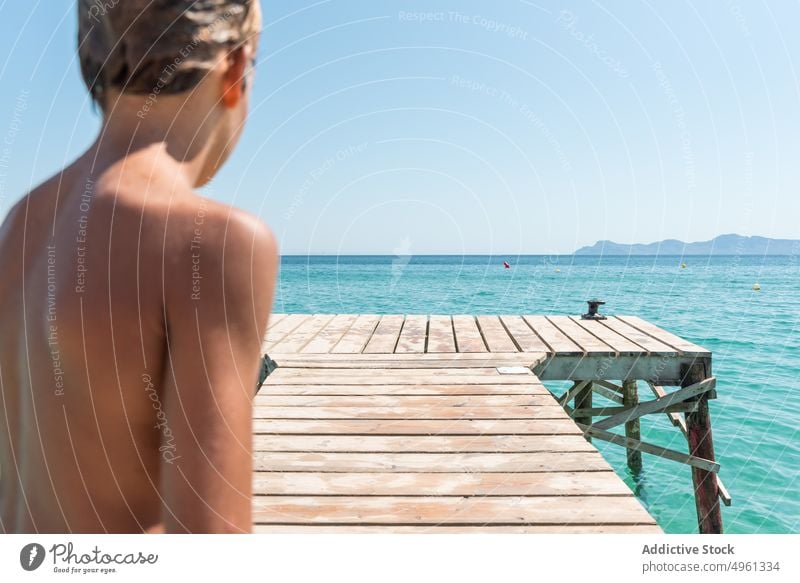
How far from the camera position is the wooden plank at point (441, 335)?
16.7ft

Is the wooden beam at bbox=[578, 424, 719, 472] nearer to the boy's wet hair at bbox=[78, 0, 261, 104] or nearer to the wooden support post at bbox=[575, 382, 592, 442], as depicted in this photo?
the wooden support post at bbox=[575, 382, 592, 442]

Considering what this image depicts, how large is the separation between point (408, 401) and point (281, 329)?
9.50 ft

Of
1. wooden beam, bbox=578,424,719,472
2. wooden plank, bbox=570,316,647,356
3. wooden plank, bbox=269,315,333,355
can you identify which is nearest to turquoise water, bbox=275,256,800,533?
wooden plank, bbox=269,315,333,355

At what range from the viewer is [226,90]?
30.9 inches

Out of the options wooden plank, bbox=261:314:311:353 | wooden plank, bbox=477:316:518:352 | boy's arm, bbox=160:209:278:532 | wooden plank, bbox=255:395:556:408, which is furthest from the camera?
wooden plank, bbox=261:314:311:353

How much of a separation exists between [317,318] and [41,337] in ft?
20.1

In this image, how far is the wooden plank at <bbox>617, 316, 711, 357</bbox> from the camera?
4676 millimetres

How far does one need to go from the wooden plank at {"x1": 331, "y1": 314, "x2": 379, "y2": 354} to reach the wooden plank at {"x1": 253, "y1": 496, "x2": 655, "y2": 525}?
285 cm

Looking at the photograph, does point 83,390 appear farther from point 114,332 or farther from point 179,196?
point 179,196

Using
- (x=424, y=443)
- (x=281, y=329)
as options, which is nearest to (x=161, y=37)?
(x=424, y=443)

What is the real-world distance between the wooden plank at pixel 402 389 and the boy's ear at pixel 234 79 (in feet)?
9.91

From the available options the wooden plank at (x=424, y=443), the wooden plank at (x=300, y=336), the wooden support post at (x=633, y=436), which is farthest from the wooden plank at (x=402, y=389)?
the wooden support post at (x=633, y=436)
